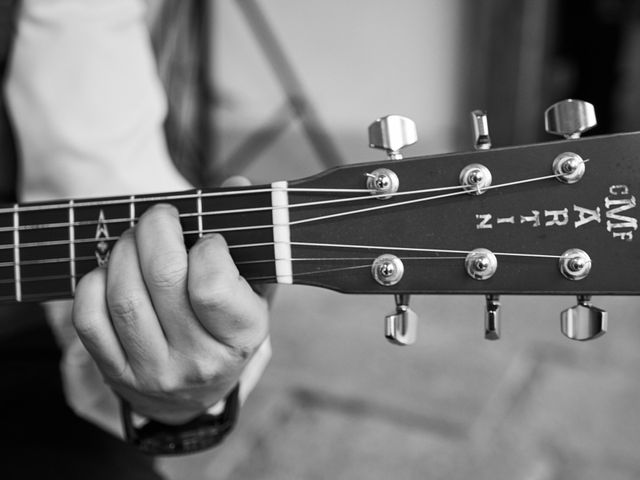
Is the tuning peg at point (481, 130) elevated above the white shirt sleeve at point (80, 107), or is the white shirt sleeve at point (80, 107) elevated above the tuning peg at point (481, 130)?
the white shirt sleeve at point (80, 107)

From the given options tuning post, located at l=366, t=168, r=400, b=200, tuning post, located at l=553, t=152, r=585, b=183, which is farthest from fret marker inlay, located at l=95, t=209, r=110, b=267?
tuning post, located at l=553, t=152, r=585, b=183

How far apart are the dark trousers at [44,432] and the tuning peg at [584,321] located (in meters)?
0.44

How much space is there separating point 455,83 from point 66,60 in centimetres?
157

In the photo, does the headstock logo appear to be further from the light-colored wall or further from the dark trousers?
the light-colored wall

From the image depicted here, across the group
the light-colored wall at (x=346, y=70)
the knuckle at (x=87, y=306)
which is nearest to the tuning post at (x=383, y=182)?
the knuckle at (x=87, y=306)

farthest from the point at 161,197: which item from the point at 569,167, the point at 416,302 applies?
the point at 416,302

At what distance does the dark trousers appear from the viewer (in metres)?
0.68

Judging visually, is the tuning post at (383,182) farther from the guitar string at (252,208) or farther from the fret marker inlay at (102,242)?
the fret marker inlay at (102,242)

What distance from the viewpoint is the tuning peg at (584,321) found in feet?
1.54

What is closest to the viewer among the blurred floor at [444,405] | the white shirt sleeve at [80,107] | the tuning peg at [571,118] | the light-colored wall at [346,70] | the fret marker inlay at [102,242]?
the tuning peg at [571,118]

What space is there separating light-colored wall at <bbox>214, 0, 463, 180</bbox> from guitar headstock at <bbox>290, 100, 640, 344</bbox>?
1.71 m

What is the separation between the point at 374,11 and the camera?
226 cm

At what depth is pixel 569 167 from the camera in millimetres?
469

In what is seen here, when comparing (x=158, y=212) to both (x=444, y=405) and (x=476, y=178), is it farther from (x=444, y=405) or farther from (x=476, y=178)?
(x=444, y=405)
